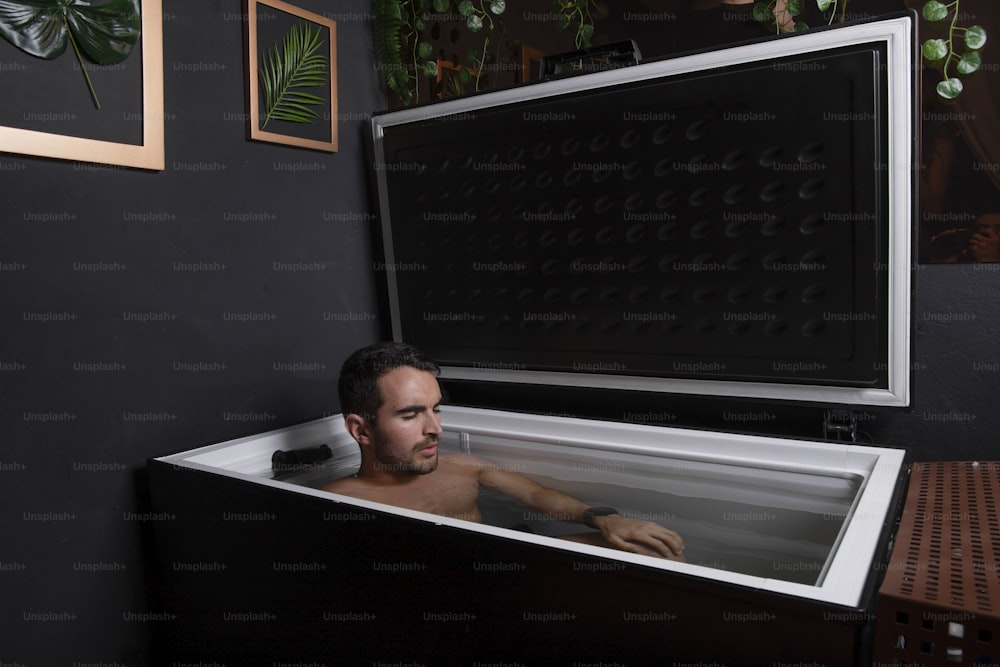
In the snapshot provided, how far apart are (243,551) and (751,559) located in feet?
3.22

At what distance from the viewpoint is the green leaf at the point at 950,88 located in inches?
56.7

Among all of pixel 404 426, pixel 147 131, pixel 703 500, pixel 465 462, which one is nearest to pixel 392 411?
pixel 404 426

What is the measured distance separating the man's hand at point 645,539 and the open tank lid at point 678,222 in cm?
44

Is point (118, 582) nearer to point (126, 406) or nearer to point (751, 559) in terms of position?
point (126, 406)

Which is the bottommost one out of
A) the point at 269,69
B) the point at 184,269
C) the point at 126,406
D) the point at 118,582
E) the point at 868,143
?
the point at 118,582

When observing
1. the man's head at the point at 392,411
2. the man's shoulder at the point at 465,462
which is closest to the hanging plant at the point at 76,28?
the man's head at the point at 392,411

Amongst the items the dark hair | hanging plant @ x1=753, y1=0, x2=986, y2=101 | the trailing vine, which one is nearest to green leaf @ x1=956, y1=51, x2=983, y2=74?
hanging plant @ x1=753, y1=0, x2=986, y2=101

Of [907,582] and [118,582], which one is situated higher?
[907,582]

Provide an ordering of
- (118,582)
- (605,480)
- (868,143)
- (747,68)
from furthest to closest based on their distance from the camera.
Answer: (605,480) → (118,582) → (747,68) → (868,143)

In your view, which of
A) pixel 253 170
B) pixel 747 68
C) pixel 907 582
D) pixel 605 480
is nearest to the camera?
pixel 907 582

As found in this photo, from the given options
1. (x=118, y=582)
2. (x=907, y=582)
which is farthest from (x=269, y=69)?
(x=907, y=582)

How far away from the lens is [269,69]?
1875 mm

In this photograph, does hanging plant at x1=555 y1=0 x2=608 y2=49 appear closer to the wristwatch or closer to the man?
the man

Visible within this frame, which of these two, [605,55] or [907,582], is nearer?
[907,582]
